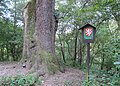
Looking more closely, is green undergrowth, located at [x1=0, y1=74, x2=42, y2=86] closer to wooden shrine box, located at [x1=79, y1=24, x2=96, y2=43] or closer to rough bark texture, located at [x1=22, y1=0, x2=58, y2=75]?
rough bark texture, located at [x1=22, y1=0, x2=58, y2=75]

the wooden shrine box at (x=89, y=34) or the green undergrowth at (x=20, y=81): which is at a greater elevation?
the wooden shrine box at (x=89, y=34)

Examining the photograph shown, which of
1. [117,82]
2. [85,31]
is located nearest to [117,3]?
[85,31]

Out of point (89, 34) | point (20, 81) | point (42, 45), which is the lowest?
point (20, 81)

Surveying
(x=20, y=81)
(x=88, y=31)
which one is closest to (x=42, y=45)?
(x=20, y=81)

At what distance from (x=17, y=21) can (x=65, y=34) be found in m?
3.84

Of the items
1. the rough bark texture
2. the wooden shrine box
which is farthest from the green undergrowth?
the wooden shrine box

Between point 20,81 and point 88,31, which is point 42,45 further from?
point 88,31

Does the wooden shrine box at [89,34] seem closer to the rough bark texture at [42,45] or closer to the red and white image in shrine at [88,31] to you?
the red and white image in shrine at [88,31]

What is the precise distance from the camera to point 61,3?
29.6 ft

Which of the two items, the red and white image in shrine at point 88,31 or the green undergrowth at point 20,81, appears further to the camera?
the red and white image in shrine at point 88,31

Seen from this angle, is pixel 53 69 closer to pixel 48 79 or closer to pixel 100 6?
pixel 48 79

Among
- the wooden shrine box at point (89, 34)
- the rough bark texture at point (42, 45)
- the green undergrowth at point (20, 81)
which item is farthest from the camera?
the rough bark texture at point (42, 45)

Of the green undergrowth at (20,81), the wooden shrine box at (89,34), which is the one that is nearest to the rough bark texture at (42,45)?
the green undergrowth at (20,81)

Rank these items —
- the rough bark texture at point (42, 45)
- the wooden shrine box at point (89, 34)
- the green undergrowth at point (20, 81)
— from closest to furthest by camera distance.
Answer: the green undergrowth at point (20, 81) < the wooden shrine box at point (89, 34) < the rough bark texture at point (42, 45)
